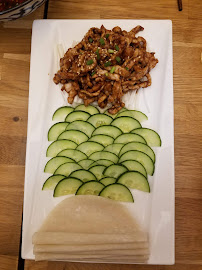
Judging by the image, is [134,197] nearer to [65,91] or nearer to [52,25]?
[65,91]

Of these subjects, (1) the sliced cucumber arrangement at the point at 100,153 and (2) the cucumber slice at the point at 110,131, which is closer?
(1) the sliced cucumber arrangement at the point at 100,153

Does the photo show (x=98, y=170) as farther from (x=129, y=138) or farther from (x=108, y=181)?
(x=129, y=138)

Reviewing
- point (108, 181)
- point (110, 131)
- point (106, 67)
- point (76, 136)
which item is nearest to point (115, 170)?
point (108, 181)

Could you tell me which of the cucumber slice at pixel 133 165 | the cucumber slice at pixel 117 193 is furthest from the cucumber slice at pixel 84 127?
→ the cucumber slice at pixel 117 193

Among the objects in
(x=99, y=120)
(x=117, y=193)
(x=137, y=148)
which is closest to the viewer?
(x=117, y=193)

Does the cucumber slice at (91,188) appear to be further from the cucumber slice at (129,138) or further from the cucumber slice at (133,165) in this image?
the cucumber slice at (129,138)

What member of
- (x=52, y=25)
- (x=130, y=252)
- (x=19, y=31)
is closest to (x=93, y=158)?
(x=130, y=252)

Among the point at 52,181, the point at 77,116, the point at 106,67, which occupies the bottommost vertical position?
the point at 52,181

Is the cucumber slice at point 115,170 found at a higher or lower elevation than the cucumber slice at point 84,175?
higher
